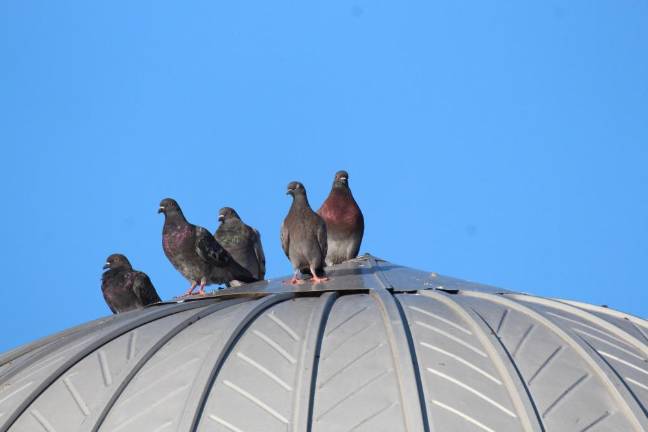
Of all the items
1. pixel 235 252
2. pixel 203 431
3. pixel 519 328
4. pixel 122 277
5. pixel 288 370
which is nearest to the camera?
pixel 203 431

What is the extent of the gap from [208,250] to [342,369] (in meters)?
9.01

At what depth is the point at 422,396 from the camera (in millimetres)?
12602

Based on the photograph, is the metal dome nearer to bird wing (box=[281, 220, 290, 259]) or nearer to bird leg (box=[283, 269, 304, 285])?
bird leg (box=[283, 269, 304, 285])

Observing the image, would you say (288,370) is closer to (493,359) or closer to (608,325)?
(493,359)

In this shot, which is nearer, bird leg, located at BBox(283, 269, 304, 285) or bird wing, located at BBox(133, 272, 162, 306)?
bird leg, located at BBox(283, 269, 304, 285)

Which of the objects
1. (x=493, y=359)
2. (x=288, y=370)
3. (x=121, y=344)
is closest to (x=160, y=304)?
(x=121, y=344)

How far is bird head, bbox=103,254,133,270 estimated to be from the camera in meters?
23.2

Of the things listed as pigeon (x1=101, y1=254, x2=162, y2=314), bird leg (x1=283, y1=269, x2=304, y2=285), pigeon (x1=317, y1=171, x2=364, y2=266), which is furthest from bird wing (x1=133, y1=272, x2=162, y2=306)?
pigeon (x1=317, y1=171, x2=364, y2=266)

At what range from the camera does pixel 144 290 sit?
22375 millimetres

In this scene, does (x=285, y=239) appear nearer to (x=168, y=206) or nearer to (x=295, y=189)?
(x=295, y=189)

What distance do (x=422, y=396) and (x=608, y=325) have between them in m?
4.58

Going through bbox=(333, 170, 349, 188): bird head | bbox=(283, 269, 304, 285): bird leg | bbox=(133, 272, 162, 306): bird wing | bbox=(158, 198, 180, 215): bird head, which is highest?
bbox=(333, 170, 349, 188): bird head

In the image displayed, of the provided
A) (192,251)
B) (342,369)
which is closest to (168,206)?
(192,251)

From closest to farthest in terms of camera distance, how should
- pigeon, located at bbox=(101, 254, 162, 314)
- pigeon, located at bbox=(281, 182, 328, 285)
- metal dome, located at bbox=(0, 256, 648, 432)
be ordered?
metal dome, located at bbox=(0, 256, 648, 432), pigeon, located at bbox=(281, 182, 328, 285), pigeon, located at bbox=(101, 254, 162, 314)
